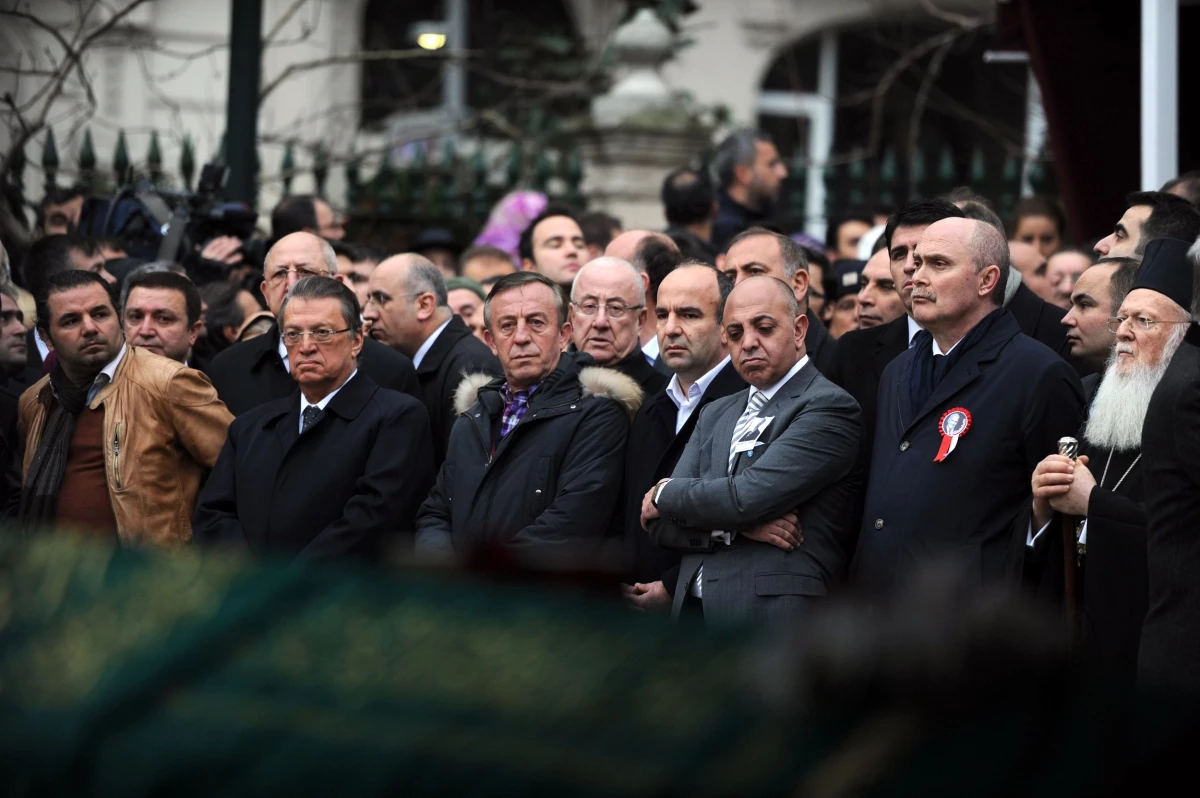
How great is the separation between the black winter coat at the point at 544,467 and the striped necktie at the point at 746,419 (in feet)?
1.96

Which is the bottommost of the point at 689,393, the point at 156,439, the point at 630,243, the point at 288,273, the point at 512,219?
the point at 156,439

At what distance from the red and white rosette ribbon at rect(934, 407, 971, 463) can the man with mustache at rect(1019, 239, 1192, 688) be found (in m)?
0.28

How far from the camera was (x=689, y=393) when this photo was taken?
6.23 metres

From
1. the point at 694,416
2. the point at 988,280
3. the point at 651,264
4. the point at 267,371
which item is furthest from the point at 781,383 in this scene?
the point at 267,371

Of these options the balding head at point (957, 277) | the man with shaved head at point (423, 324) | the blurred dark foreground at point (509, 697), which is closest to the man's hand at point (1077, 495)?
the balding head at point (957, 277)

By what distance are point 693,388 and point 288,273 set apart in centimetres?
219

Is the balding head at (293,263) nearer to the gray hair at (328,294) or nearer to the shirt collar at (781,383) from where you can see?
the gray hair at (328,294)

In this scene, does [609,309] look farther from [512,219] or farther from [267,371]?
[512,219]

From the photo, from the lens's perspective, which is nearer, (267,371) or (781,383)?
(781,383)

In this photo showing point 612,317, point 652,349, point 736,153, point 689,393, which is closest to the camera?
point 689,393

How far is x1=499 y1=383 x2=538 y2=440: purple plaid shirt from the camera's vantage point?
20.4ft

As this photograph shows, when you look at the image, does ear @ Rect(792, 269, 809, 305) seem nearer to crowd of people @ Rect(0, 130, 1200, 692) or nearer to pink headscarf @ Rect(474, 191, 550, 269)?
crowd of people @ Rect(0, 130, 1200, 692)

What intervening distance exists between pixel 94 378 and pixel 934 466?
3288 millimetres

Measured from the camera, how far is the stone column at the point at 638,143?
1322 cm
